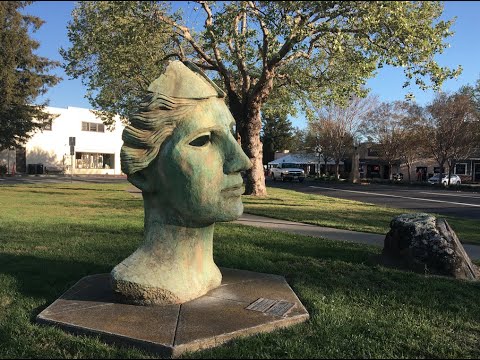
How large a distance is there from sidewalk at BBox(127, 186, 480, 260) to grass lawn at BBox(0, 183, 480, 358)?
0.80 metres

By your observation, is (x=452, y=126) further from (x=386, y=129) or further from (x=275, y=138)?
(x=275, y=138)

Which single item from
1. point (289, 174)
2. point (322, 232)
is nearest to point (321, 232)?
point (322, 232)

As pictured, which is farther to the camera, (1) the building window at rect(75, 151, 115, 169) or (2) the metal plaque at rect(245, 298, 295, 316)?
(1) the building window at rect(75, 151, 115, 169)

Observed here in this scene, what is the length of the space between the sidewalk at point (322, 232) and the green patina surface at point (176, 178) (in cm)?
515

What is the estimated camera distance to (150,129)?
4176 millimetres

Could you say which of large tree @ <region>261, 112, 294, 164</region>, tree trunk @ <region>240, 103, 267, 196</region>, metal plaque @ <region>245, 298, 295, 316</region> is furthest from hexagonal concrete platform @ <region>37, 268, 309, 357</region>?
large tree @ <region>261, 112, 294, 164</region>

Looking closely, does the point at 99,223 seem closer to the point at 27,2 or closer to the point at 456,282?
the point at 456,282

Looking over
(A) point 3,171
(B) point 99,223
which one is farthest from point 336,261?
(A) point 3,171

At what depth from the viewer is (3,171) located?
43969 mm

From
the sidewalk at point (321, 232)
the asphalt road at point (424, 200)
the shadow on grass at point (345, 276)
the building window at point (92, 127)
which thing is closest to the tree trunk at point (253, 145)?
the asphalt road at point (424, 200)

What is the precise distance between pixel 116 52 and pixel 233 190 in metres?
13.2

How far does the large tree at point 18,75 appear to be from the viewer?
102ft

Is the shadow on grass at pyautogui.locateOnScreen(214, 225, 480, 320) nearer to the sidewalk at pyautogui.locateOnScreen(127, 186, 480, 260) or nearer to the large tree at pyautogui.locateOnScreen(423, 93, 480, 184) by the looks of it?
the sidewalk at pyautogui.locateOnScreen(127, 186, 480, 260)

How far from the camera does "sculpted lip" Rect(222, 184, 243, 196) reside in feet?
14.1
